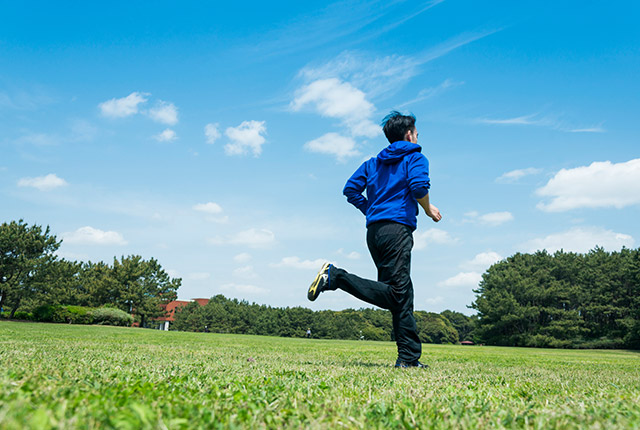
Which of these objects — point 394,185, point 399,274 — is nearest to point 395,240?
point 399,274

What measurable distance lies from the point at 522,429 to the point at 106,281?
56.8 m

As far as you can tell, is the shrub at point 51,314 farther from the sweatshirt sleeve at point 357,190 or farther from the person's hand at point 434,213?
the person's hand at point 434,213

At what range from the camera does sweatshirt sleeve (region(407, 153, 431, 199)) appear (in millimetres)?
4309

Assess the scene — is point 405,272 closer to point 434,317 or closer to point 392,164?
point 392,164

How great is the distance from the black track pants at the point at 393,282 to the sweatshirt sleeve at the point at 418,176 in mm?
405

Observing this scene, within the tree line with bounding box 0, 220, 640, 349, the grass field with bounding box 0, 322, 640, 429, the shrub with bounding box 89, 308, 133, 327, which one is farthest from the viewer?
the tree line with bounding box 0, 220, 640, 349

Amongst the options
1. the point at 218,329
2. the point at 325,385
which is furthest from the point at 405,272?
the point at 218,329

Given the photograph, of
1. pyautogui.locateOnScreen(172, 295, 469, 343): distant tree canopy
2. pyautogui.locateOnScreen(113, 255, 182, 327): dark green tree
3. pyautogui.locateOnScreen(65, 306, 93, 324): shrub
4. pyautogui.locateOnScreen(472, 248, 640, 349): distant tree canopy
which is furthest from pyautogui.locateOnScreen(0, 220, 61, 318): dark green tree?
pyautogui.locateOnScreen(472, 248, 640, 349): distant tree canopy

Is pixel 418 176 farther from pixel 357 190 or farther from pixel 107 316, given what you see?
pixel 107 316

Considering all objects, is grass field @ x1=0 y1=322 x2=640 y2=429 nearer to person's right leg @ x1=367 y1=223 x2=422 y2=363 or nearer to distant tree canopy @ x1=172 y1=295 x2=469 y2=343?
person's right leg @ x1=367 y1=223 x2=422 y2=363

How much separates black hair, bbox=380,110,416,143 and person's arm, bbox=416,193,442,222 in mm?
970

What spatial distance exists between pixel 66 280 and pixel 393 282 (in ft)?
179

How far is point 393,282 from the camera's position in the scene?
432 centimetres

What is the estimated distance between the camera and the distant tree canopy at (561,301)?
49656mm
